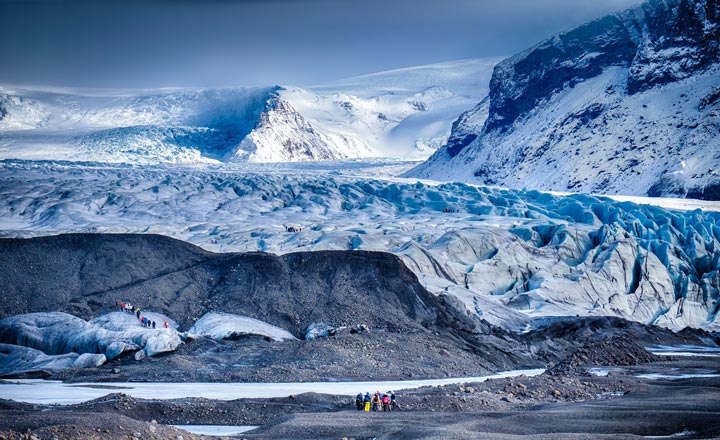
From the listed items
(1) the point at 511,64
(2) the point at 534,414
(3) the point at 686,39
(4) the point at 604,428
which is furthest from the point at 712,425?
(1) the point at 511,64

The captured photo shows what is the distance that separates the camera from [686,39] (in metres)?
110

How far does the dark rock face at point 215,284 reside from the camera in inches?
1280

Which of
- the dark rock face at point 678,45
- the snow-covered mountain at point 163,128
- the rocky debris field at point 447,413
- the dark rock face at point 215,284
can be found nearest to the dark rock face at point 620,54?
the dark rock face at point 678,45

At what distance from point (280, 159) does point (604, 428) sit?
147891mm

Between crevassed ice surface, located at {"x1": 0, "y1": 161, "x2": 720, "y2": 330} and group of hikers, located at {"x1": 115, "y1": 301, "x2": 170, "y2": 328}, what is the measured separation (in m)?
13.2

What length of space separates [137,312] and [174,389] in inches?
317

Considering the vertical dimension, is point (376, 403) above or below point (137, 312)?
below

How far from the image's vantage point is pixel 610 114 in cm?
11319

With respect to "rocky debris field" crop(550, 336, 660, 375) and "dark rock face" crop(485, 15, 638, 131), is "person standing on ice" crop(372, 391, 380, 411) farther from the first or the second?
"dark rock face" crop(485, 15, 638, 131)

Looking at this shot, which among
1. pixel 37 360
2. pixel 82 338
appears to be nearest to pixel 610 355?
pixel 82 338

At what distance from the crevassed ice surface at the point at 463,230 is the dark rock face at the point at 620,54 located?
155ft

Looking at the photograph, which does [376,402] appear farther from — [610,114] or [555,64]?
[555,64]

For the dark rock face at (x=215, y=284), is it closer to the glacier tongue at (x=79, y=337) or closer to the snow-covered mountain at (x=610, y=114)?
the glacier tongue at (x=79, y=337)

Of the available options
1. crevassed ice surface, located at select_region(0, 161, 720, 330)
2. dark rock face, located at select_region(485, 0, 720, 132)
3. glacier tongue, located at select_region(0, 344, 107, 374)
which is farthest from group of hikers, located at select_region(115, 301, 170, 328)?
dark rock face, located at select_region(485, 0, 720, 132)
